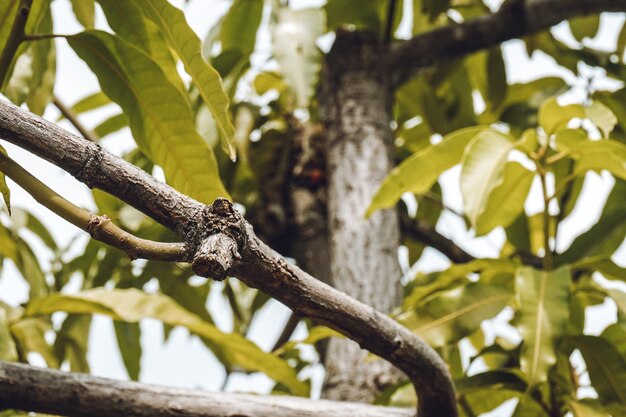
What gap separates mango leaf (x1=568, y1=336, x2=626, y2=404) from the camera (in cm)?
91

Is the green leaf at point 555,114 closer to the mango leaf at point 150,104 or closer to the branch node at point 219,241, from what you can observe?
the mango leaf at point 150,104

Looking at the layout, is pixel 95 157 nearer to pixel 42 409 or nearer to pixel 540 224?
pixel 42 409

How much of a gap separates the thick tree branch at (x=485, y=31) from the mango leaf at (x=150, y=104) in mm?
572

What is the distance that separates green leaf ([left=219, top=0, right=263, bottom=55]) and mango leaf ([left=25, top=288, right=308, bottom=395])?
0.51 meters

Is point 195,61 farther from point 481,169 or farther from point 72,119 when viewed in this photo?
point 72,119

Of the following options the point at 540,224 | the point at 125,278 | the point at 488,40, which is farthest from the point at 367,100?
the point at 125,278

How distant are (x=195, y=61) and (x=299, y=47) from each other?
539 mm

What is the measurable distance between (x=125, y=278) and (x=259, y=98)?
42 centimetres

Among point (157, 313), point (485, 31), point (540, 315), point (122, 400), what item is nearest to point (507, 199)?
point (540, 315)

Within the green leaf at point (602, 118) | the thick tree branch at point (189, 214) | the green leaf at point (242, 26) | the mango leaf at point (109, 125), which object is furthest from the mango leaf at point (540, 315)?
the mango leaf at point (109, 125)

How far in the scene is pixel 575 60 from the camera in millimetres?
1444

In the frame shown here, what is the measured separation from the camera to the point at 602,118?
3.05 ft

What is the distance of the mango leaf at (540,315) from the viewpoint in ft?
2.64

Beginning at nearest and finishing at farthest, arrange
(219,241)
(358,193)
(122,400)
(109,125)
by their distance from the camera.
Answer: (219,241), (122,400), (358,193), (109,125)
